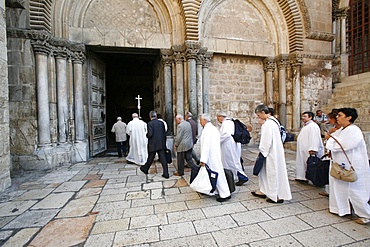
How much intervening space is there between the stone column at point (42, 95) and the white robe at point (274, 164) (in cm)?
591

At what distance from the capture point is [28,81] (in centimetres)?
541

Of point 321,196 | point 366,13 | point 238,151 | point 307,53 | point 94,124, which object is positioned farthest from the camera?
point 366,13

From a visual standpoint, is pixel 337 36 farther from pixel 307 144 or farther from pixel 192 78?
pixel 307 144

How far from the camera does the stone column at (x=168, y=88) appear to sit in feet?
23.2

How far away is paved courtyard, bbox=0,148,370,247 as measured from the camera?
2217 millimetres

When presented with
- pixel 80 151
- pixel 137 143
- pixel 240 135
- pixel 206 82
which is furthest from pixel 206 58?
pixel 80 151

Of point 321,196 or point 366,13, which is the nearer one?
point 321,196

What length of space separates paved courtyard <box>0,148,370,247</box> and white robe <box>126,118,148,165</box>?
1806 millimetres

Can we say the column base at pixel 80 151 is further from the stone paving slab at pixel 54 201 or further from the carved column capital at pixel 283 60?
the carved column capital at pixel 283 60

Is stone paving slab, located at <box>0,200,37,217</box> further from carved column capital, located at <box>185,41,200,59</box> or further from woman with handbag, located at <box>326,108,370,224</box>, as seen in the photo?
carved column capital, located at <box>185,41,200,59</box>

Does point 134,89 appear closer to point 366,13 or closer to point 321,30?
point 321,30

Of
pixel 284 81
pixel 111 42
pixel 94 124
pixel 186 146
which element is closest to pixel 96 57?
pixel 111 42

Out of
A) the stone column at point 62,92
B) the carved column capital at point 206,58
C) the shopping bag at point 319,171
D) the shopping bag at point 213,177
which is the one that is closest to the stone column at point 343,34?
the carved column capital at point 206,58

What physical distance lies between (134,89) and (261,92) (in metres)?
9.07
